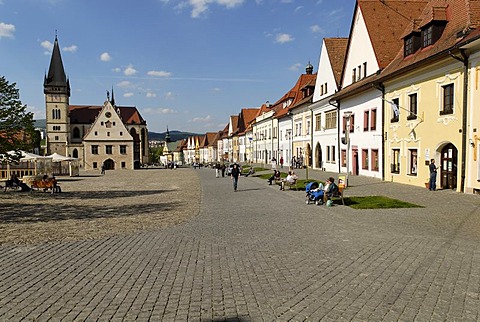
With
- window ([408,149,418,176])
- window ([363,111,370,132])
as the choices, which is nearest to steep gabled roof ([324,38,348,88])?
window ([363,111,370,132])

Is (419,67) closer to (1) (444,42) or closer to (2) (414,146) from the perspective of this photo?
(1) (444,42)

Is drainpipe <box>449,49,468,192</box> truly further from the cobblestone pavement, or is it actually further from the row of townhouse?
the cobblestone pavement

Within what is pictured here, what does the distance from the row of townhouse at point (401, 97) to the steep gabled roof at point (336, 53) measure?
97mm

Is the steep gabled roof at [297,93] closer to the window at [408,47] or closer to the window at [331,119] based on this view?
the window at [331,119]

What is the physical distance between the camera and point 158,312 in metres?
4.98

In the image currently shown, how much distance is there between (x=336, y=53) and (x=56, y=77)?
83.4 meters

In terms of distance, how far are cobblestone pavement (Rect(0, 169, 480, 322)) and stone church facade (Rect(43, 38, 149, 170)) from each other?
220 ft

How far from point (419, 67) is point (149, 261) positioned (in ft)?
61.9

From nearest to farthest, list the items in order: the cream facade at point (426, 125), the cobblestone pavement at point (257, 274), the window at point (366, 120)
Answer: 1. the cobblestone pavement at point (257, 274)
2. the cream facade at point (426, 125)
3. the window at point (366, 120)

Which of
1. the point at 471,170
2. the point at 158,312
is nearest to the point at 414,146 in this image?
the point at 471,170

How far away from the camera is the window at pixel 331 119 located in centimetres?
3572

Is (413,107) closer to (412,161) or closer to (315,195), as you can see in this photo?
(412,161)

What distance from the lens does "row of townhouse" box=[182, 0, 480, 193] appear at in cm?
1770

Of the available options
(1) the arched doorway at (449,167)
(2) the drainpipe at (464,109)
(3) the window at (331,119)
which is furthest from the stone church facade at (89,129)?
(2) the drainpipe at (464,109)
